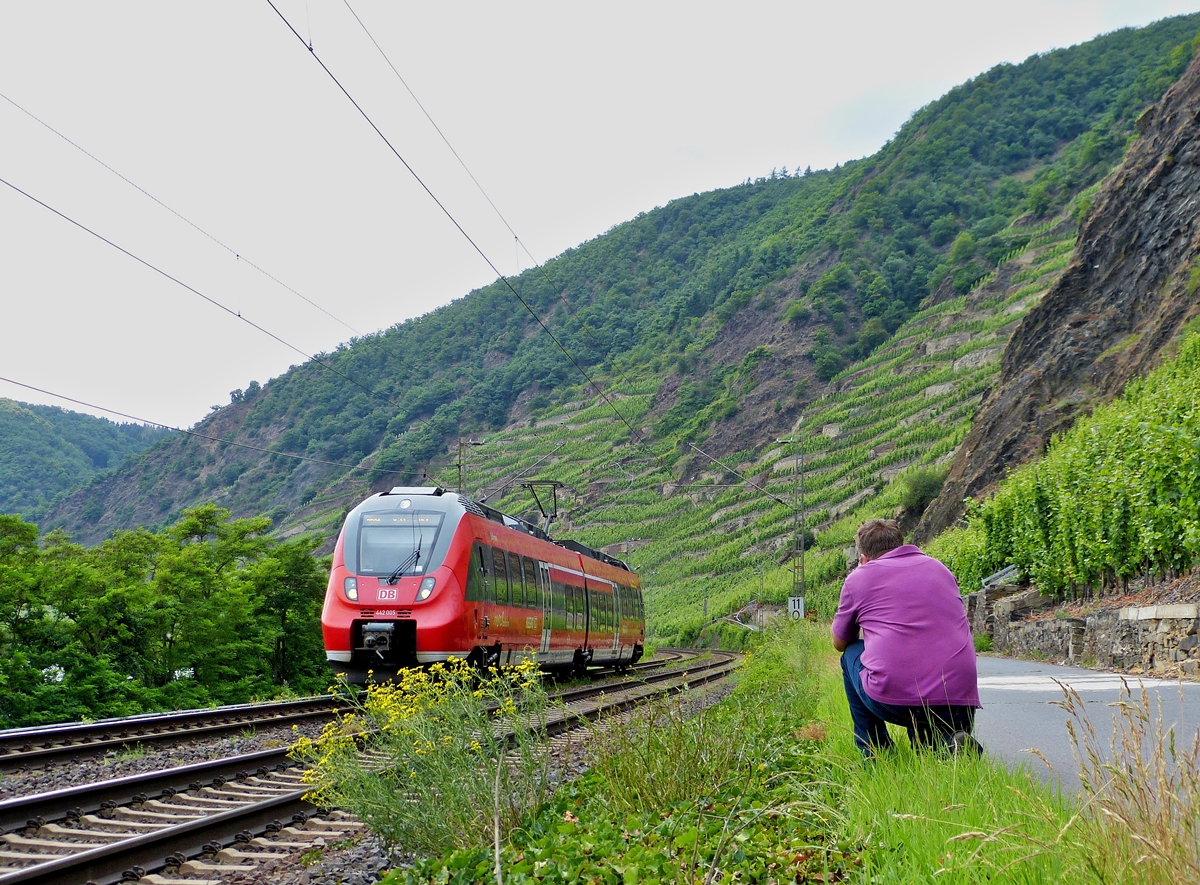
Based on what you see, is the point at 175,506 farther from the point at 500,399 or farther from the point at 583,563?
the point at 583,563

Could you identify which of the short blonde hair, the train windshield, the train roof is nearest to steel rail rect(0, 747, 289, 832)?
the train windshield

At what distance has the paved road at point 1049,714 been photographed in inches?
246

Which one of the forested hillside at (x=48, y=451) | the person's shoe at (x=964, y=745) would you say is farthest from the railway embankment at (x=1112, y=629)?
the forested hillside at (x=48, y=451)

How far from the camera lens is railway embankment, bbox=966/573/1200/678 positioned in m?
13.3

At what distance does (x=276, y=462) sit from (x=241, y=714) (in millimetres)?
107359

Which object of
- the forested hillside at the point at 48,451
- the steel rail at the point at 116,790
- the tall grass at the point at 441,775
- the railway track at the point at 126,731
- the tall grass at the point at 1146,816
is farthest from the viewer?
the forested hillside at the point at 48,451

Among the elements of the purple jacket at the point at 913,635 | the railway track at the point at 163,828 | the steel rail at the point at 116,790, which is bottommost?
the railway track at the point at 163,828

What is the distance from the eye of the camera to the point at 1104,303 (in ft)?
146

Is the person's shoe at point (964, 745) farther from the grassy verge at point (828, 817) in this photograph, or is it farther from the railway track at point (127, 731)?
the railway track at point (127, 731)

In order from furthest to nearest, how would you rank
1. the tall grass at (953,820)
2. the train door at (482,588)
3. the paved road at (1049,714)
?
the train door at (482,588)
the paved road at (1049,714)
the tall grass at (953,820)

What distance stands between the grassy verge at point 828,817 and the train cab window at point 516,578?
11069 mm

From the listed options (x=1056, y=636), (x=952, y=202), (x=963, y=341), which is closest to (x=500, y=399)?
(x=963, y=341)

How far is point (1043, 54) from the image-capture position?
155m

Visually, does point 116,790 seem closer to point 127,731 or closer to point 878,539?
point 127,731
